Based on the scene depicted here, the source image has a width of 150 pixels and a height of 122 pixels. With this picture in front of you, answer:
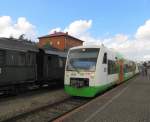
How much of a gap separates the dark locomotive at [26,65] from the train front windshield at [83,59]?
9.56 feet

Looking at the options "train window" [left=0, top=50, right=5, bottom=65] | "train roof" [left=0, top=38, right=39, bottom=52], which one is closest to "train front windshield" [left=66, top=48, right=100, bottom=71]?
"train roof" [left=0, top=38, right=39, bottom=52]

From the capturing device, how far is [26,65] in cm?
1501

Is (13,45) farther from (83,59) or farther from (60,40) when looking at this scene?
(60,40)

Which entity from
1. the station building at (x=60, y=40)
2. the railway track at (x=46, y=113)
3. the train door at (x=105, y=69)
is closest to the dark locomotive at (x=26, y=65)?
the railway track at (x=46, y=113)

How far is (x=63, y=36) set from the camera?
80750 mm

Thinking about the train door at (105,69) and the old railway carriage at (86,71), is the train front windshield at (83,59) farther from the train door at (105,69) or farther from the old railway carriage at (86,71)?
the train door at (105,69)

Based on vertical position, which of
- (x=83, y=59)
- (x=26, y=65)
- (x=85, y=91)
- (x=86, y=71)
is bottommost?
(x=85, y=91)

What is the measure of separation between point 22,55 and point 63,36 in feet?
218

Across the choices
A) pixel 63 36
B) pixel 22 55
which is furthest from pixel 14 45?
pixel 63 36

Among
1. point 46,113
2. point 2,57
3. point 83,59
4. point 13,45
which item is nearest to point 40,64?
point 13,45

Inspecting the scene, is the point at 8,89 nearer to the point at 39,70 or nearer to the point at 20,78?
the point at 20,78

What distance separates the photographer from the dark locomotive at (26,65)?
1317cm

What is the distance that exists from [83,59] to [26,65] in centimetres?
383

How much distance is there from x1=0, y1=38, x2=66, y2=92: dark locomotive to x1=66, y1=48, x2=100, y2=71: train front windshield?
291 centimetres
